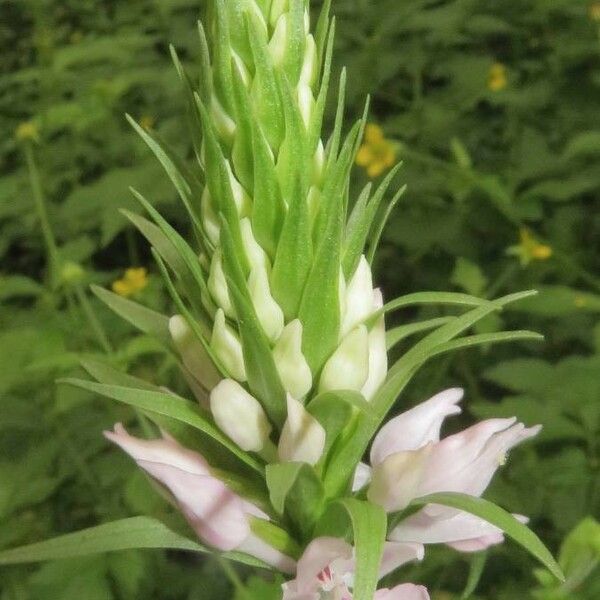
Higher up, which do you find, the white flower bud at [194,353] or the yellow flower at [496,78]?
the white flower bud at [194,353]

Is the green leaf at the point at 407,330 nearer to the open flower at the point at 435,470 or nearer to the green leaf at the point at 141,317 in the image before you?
the open flower at the point at 435,470

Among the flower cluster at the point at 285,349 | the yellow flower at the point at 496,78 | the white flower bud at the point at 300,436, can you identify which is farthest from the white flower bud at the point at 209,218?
the yellow flower at the point at 496,78

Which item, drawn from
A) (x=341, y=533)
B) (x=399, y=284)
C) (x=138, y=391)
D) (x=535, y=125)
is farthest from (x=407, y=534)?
(x=535, y=125)

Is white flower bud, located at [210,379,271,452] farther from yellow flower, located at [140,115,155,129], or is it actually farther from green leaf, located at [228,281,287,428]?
yellow flower, located at [140,115,155,129]

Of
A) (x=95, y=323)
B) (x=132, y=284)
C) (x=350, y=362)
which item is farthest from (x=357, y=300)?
(x=132, y=284)

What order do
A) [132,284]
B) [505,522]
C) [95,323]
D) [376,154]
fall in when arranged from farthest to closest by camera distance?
1. [376,154]
2. [132,284]
3. [95,323]
4. [505,522]

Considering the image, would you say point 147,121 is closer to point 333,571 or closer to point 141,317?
point 141,317
